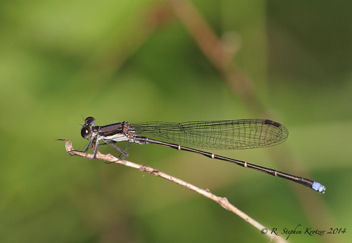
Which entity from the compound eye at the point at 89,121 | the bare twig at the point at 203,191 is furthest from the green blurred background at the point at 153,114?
the bare twig at the point at 203,191

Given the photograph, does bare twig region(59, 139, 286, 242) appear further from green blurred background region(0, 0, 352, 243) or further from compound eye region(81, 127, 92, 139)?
green blurred background region(0, 0, 352, 243)

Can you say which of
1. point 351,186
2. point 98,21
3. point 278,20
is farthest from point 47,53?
point 351,186

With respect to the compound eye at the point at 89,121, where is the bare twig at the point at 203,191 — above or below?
below

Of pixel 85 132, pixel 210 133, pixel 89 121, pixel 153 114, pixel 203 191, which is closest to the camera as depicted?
pixel 203 191

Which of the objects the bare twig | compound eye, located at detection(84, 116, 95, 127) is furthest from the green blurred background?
the bare twig

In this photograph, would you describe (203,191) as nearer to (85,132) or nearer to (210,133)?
(210,133)

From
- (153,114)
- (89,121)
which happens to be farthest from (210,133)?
(89,121)

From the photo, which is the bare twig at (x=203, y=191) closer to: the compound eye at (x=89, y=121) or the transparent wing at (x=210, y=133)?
the compound eye at (x=89, y=121)

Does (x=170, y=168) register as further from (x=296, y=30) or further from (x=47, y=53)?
(x=296, y=30)
